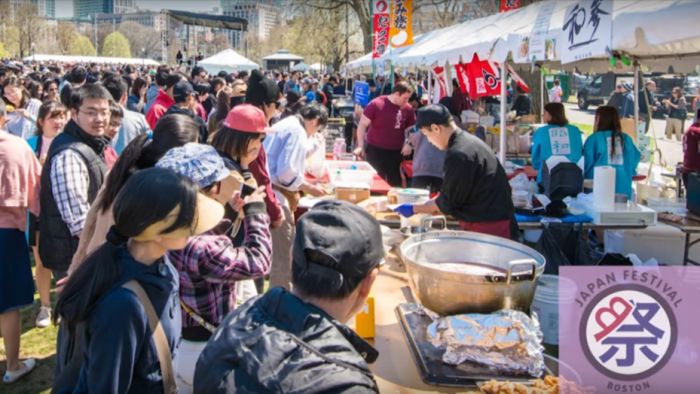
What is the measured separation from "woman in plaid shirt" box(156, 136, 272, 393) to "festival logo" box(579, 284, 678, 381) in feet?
3.88

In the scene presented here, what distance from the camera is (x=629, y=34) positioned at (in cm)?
375

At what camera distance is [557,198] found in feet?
18.0

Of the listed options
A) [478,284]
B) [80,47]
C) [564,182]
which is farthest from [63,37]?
[478,284]

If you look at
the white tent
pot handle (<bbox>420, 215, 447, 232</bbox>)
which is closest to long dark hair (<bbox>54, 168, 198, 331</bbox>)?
pot handle (<bbox>420, 215, 447, 232</bbox>)

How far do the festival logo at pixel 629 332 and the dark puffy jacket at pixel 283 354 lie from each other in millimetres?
951

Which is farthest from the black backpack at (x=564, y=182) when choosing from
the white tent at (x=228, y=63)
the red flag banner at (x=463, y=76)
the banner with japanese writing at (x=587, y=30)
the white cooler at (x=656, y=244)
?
the white tent at (x=228, y=63)

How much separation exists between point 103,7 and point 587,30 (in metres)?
161

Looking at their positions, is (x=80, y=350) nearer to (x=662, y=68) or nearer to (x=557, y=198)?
(x=557, y=198)

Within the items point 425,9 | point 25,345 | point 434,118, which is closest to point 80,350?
point 434,118

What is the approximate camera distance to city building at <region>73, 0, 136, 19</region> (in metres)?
141

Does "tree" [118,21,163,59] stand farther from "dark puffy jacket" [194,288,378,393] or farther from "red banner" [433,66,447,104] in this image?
"dark puffy jacket" [194,288,378,393]

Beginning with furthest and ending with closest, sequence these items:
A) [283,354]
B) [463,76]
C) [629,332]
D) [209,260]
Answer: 1. [463,76]
2. [209,260]
3. [629,332]
4. [283,354]

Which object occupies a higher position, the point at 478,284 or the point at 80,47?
the point at 80,47

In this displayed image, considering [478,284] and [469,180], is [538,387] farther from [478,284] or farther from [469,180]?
[469,180]
